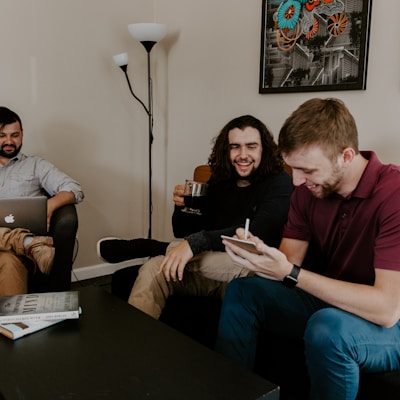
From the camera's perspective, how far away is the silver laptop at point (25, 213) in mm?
2055

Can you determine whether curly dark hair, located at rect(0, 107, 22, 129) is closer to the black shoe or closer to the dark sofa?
the black shoe

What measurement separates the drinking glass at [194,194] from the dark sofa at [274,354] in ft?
1.26

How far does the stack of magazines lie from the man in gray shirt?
67 cm

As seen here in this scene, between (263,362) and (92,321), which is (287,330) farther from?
(92,321)

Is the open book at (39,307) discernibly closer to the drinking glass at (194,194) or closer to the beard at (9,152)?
the drinking glass at (194,194)

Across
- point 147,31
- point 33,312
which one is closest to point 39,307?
point 33,312

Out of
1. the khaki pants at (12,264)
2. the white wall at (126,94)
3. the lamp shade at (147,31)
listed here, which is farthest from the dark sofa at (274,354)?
the lamp shade at (147,31)

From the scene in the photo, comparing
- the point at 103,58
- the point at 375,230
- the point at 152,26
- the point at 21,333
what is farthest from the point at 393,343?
the point at 103,58

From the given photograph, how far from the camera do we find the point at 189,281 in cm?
185

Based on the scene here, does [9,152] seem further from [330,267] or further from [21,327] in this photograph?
[330,267]

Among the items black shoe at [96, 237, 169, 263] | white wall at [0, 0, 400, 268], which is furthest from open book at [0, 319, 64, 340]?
white wall at [0, 0, 400, 268]

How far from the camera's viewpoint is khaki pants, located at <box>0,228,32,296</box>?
201 centimetres

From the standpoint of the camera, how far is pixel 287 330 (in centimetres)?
150

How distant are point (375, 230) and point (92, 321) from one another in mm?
863
